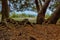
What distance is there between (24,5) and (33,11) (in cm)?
234

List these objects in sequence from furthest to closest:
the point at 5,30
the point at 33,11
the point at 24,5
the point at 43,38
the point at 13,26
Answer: the point at 33,11
the point at 24,5
the point at 13,26
the point at 5,30
the point at 43,38

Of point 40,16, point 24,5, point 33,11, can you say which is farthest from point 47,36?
point 33,11

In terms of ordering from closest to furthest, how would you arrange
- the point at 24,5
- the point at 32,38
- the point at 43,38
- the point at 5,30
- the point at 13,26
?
the point at 32,38, the point at 43,38, the point at 5,30, the point at 13,26, the point at 24,5

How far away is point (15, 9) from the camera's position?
1348 centimetres

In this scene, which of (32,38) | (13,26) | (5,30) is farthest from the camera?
(13,26)

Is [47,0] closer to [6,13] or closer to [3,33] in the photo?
[6,13]

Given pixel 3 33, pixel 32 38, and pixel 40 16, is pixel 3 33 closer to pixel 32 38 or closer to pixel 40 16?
pixel 32 38

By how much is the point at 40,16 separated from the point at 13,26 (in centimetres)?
304

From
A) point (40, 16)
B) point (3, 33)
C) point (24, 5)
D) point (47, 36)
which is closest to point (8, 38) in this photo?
point (3, 33)

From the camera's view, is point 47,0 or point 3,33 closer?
point 3,33

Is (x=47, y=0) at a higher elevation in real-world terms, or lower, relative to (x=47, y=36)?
higher

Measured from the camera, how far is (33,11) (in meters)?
15.1

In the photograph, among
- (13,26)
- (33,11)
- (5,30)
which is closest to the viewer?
(5,30)

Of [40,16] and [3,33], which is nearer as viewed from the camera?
[3,33]
